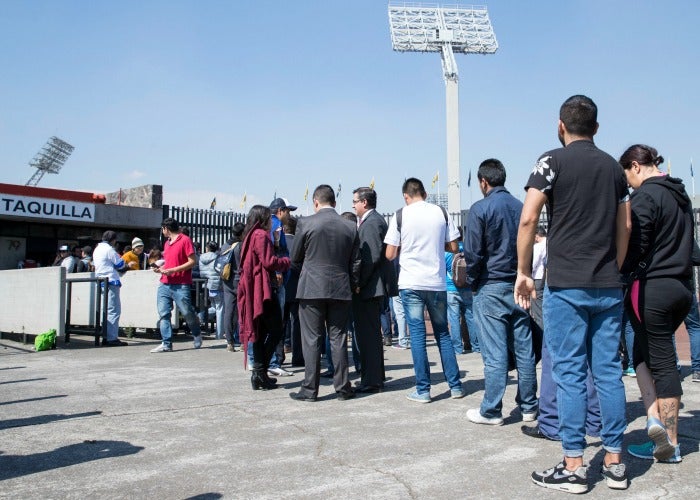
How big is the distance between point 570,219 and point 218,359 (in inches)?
250

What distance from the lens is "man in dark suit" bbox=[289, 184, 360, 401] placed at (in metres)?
5.77

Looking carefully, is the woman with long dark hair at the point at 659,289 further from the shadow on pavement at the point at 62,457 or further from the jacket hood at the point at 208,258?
the jacket hood at the point at 208,258

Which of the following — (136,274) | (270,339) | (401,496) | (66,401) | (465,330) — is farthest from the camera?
(136,274)

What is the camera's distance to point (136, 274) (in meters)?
12.2

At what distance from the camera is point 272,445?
13.8ft

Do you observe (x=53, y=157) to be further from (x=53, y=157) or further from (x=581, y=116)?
(x=581, y=116)

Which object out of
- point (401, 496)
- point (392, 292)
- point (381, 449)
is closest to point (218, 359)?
point (392, 292)

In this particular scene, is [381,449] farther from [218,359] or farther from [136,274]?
[136,274]

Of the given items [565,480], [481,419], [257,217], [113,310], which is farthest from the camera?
[113,310]

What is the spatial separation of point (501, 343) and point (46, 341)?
26.0 ft

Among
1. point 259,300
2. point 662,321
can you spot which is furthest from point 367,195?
point 662,321

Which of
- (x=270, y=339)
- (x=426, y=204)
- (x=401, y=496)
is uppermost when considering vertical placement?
(x=426, y=204)

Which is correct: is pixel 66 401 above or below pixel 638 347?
below

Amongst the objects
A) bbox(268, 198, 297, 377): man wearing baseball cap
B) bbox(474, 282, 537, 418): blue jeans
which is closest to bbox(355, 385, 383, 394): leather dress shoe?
bbox(268, 198, 297, 377): man wearing baseball cap
